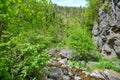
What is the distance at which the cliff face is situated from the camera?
3177cm

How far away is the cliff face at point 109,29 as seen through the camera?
104 feet

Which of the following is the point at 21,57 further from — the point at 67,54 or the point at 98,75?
the point at 67,54

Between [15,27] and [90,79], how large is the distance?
13750 millimetres

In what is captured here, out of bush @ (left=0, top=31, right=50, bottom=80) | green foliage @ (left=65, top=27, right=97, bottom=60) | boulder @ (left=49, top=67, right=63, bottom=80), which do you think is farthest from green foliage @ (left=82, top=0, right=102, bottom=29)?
bush @ (left=0, top=31, right=50, bottom=80)

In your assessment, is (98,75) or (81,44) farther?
(81,44)

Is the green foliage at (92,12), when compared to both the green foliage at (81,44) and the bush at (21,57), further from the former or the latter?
the bush at (21,57)

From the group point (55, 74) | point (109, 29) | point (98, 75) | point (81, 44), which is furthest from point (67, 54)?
point (55, 74)

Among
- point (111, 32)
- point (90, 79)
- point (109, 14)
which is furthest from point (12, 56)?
point (109, 14)

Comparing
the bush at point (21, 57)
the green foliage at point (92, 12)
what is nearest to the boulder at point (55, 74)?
the bush at point (21, 57)

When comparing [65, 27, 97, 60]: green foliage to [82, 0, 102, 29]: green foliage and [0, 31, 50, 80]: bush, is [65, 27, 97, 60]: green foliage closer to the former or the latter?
[82, 0, 102, 29]: green foliage

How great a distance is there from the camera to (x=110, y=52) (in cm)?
3547

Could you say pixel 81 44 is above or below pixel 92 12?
below

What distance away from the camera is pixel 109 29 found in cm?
3631

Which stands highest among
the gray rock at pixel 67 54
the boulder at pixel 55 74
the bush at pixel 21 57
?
the bush at pixel 21 57
